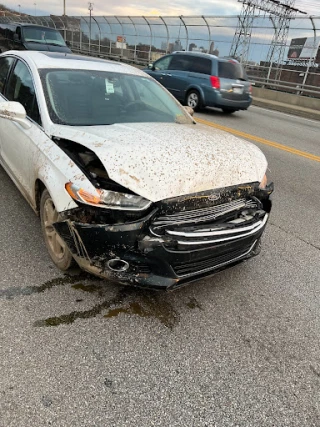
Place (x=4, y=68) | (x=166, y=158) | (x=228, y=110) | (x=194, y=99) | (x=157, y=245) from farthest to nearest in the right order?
(x=228, y=110)
(x=194, y=99)
(x=4, y=68)
(x=166, y=158)
(x=157, y=245)

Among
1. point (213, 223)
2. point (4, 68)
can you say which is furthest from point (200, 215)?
point (4, 68)

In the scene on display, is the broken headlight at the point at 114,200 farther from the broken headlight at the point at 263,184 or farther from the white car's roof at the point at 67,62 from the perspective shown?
the white car's roof at the point at 67,62

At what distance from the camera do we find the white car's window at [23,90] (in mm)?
3508

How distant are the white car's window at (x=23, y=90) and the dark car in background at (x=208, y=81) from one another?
884 centimetres

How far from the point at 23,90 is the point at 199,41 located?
2091 centimetres

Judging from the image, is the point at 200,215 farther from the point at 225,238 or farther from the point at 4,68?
the point at 4,68

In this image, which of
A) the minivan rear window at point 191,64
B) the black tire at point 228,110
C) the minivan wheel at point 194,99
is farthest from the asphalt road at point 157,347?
the minivan rear window at point 191,64

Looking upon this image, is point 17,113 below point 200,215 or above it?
above

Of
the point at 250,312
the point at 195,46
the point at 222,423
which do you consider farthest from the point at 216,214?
the point at 195,46

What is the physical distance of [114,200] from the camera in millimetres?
2480

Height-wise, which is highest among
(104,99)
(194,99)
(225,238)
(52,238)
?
(104,99)

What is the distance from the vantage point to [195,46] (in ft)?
74.3

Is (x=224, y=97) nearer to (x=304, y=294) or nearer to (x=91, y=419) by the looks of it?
(x=304, y=294)

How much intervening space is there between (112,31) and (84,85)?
29.6 m
